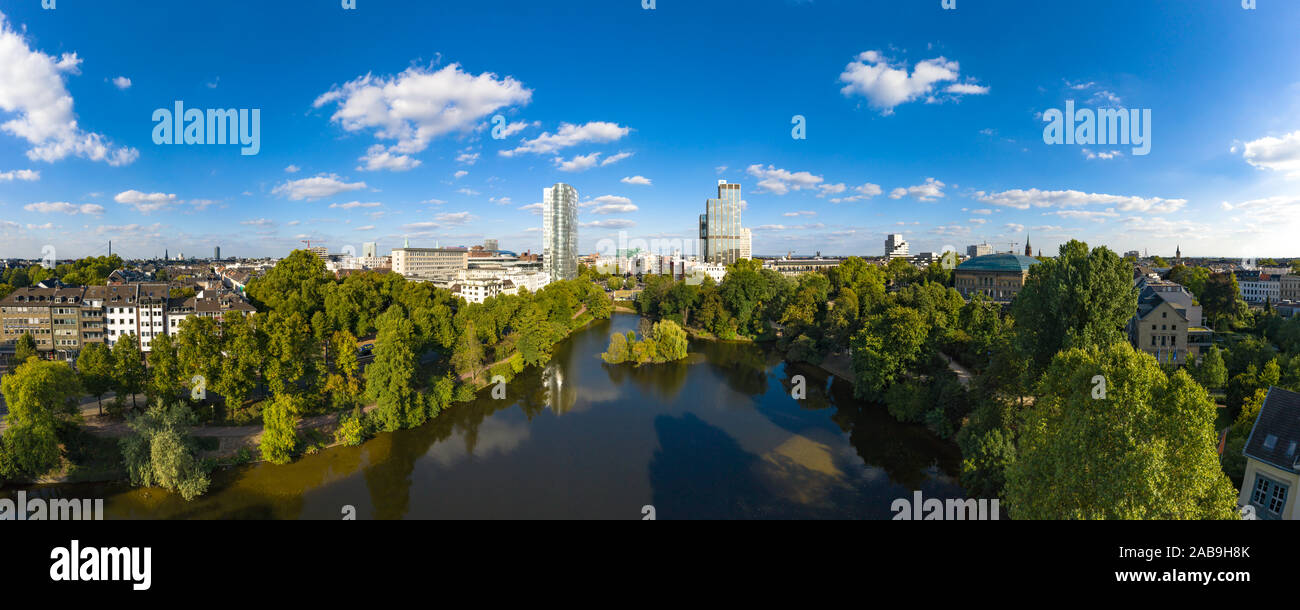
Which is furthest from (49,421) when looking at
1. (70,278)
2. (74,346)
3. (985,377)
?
(70,278)

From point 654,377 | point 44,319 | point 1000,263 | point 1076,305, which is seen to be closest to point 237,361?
point 654,377

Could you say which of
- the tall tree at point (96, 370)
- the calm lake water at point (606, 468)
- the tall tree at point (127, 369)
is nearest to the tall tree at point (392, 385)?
the calm lake water at point (606, 468)

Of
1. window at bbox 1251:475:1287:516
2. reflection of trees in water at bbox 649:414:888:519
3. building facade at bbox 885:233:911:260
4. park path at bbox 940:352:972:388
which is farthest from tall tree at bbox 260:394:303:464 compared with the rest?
building facade at bbox 885:233:911:260

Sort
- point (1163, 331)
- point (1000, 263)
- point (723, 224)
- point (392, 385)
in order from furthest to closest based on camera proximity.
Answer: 1. point (723, 224)
2. point (1000, 263)
3. point (1163, 331)
4. point (392, 385)

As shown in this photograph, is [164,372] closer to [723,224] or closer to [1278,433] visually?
[1278,433]

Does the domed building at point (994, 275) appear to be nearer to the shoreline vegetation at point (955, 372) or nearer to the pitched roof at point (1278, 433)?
the shoreline vegetation at point (955, 372)
